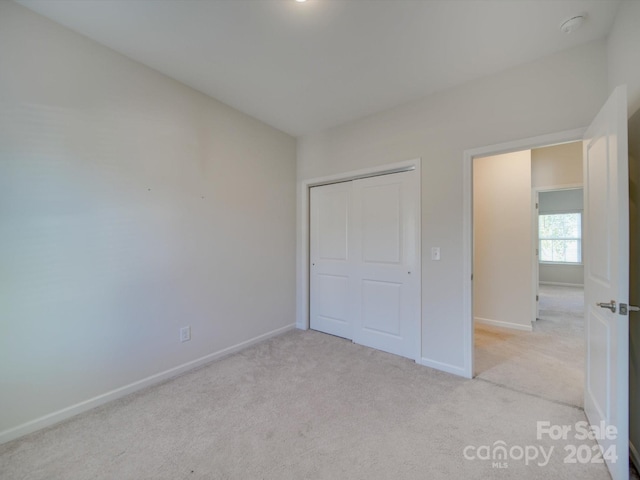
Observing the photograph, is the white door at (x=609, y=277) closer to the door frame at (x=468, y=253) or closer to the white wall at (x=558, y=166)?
the door frame at (x=468, y=253)

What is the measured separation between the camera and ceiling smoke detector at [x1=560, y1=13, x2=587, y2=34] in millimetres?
1712

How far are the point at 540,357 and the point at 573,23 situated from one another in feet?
9.77

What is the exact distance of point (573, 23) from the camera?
175 centimetres

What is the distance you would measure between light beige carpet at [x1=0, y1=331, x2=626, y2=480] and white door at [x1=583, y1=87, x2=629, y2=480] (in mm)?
296

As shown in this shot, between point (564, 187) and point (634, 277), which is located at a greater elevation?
point (564, 187)

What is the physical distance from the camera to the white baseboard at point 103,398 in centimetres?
169

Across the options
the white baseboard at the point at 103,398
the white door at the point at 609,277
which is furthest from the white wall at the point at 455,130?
the white baseboard at the point at 103,398

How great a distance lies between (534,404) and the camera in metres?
2.00

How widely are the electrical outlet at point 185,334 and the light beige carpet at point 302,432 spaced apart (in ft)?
1.09

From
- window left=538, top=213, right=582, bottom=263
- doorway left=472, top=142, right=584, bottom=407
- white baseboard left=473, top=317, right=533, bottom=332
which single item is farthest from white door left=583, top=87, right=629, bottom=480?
window left=538, top=213, right=582, bottom=263

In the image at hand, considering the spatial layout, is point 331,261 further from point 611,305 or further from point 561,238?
point 561,238

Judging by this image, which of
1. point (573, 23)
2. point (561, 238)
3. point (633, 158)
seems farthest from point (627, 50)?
point (561, 238)

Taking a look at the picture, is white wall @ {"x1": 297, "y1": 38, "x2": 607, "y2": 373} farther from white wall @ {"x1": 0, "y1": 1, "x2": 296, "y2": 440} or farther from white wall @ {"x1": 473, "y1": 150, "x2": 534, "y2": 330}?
white wall @ {"x1": 0, "y1": 1, "x2": 296, "y2": 440}

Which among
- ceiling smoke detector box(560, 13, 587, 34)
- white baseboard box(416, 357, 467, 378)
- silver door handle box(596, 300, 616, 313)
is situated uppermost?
ceiling smoke detector box(560, 13, 587, 34)
